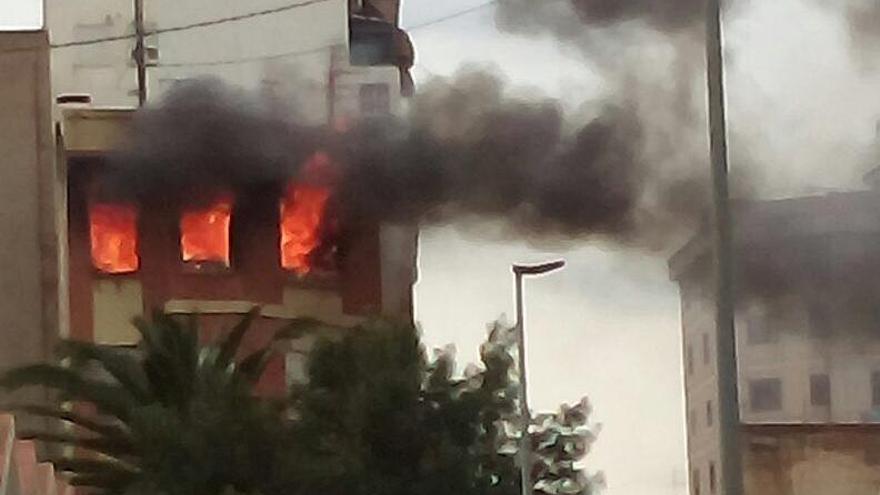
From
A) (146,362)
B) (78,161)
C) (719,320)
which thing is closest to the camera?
(719,320)

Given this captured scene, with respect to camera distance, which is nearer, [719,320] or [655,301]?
[719,320]

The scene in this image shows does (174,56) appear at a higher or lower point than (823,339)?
higher

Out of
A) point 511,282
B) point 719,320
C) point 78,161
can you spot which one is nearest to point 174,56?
point 78,161

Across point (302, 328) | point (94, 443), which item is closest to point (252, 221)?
point (302, 328)

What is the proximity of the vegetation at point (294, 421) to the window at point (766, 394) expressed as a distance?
1543 mm

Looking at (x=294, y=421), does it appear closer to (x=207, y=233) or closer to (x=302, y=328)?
(x=302, y=328)

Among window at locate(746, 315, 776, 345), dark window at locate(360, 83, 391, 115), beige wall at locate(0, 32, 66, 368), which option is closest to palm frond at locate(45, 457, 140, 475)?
beige wall at locate(0, 32, 66, 368)

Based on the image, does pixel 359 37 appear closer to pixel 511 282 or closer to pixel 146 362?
pixel 511 282

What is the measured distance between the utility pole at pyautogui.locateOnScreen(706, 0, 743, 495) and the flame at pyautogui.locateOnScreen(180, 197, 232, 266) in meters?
7.34

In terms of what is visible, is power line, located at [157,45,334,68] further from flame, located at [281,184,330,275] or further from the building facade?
the building facade

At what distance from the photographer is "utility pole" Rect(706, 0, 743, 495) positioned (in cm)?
740

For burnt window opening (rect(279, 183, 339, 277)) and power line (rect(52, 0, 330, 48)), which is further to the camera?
power line (rect(52, 0, 330, 48))

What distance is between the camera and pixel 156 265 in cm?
1490

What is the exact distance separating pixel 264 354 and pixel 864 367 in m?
4.28
